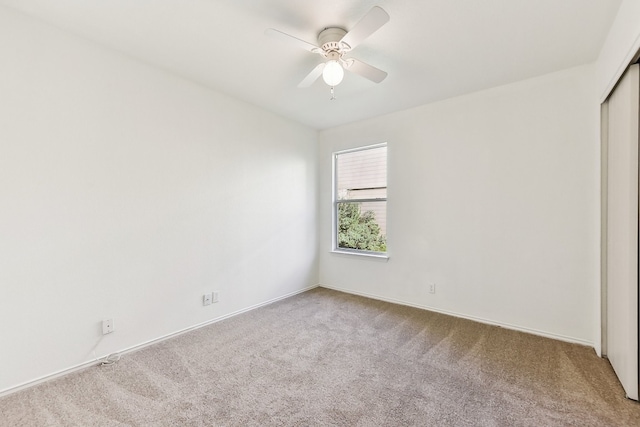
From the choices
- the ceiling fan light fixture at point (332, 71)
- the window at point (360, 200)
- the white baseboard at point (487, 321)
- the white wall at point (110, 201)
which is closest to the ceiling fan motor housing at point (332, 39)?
the ceiling fan light fixture at point (332, 71)

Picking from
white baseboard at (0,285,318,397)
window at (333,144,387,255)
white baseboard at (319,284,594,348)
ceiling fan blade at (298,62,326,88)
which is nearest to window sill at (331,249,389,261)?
window at (333,144,387,255)

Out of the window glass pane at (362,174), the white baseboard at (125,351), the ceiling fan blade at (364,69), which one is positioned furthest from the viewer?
the window glass pane at (362,174)

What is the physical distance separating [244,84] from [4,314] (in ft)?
8.41

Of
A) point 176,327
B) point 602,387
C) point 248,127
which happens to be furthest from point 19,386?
point 602,387

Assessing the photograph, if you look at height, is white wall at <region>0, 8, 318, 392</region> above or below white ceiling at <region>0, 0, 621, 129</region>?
below

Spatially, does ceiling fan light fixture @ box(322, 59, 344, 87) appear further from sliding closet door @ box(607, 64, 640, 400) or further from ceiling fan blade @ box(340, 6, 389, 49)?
sliding closet door @ box(607, 64, 640, 400)

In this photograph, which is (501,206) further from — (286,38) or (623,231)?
(286,38)

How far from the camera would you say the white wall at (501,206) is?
2547 millimetres

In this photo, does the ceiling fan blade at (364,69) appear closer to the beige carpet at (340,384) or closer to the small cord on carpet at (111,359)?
the beige carpet at (340,384)

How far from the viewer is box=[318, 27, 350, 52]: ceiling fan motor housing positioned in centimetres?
196

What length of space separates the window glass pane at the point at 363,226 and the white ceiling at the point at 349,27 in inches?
63.9

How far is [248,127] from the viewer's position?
11.1 ft

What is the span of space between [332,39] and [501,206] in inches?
90.8

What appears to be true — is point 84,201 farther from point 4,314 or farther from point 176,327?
Result: point 176,327
